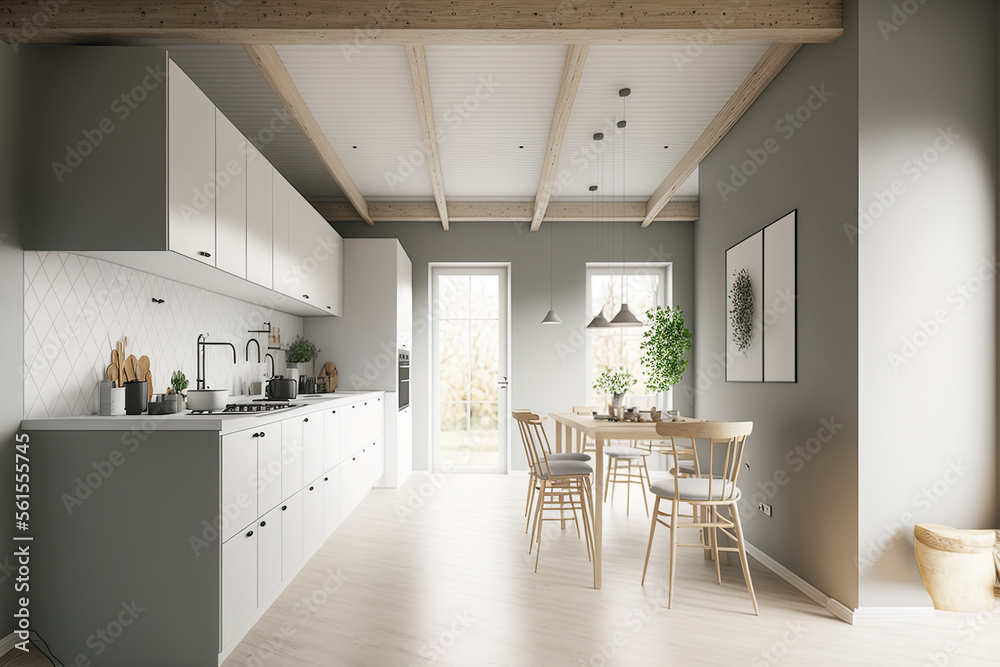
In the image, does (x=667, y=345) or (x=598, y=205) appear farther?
(x=598, y=205)

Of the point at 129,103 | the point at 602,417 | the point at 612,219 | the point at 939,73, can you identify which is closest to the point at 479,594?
the point at 602,417

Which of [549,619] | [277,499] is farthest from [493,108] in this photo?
[549,619]

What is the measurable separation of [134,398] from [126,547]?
0.67 metres

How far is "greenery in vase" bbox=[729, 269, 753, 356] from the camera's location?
13.2 feet

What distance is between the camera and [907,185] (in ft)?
9.37

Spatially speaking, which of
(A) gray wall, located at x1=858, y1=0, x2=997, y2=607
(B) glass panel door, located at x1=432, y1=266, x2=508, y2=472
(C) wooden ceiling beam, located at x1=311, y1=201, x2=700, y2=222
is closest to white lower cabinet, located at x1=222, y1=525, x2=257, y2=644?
(A) gray wall, located at x1=858, y1=0, x2=997, y2=607

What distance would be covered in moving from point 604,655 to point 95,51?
323cm

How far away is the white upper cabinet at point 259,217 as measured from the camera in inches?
133

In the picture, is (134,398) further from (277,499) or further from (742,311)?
(742,311)

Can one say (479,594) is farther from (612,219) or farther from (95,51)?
(612,219)

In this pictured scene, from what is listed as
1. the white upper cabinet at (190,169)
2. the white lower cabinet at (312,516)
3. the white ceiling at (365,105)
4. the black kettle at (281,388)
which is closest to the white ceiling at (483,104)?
the white ceiling at (365,105)

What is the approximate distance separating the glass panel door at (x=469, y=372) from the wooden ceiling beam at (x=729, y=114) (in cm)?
204

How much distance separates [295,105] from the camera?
150 inches

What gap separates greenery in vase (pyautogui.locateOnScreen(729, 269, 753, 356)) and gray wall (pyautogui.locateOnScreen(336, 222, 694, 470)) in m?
2.48
